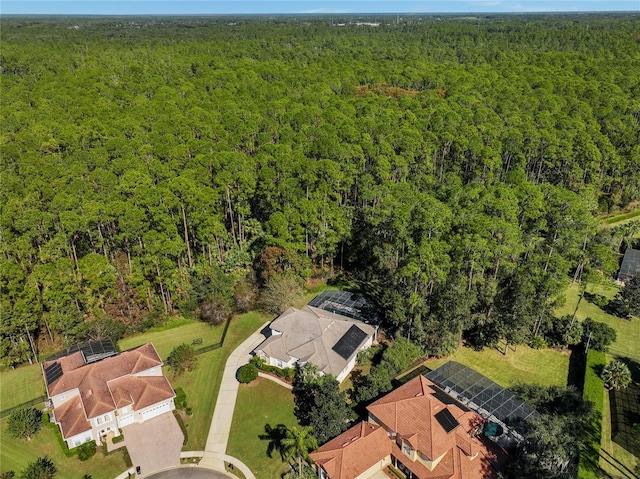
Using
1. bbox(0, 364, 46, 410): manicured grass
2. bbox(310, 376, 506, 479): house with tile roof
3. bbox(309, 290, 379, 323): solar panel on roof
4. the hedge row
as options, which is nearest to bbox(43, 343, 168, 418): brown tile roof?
bbox(0, 364, 46, 410): manicured grass

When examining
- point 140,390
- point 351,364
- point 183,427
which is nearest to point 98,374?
point 140,390

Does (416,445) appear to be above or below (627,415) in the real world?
above

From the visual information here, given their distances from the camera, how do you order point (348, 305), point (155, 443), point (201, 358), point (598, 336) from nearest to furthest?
1. point (155, 443)
2. point (598, 336)
3. point (201, 358)
4. point (348, 305)

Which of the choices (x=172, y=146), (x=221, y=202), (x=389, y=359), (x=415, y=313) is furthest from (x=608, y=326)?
(x=172, y=146)

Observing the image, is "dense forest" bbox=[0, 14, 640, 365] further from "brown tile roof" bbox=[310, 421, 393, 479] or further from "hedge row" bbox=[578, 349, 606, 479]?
"brown tile roof" bbox=[310, 421, 393, 479]

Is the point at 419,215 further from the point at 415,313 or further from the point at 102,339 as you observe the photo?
the point at 102,339

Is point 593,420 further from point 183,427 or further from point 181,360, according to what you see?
point 181,360
